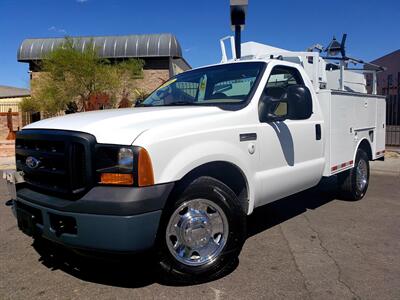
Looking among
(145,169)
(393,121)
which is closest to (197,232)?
(145,169)

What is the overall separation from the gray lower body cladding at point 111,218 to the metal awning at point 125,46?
72.7ft

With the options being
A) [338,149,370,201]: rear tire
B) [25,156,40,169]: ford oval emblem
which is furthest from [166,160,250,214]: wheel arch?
[338,149,370,201]: rear tire

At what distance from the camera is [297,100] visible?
156 inches

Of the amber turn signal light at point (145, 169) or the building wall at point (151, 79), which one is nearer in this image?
the amber turn signal light at point (145, 169)

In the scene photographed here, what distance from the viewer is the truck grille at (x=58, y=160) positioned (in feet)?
9.67

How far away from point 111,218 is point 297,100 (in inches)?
84.7

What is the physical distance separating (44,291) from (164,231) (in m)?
1.12

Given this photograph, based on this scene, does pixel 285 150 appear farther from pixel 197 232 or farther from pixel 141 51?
pixel 141 51

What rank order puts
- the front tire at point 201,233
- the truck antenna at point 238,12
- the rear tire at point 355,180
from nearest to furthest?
the front tire at point 201,233
the rear tire at point 355,180
the truck antenna at point 238,12

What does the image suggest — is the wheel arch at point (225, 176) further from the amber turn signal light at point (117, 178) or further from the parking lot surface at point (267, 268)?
the parking lot surface at point (267, 268)

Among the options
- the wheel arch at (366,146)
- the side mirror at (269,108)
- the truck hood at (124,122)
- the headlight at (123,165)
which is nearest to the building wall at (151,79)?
the wheel arch at (366,146)

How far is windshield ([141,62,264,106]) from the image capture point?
423 centimetres

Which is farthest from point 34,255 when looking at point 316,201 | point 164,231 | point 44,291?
point 316,201

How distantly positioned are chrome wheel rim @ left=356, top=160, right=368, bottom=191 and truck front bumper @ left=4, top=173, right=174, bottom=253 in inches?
166
